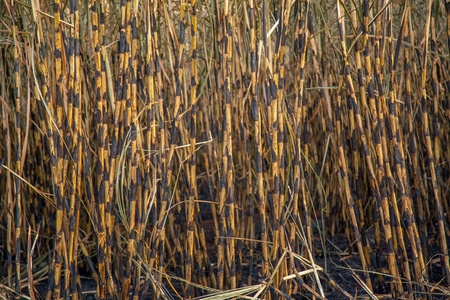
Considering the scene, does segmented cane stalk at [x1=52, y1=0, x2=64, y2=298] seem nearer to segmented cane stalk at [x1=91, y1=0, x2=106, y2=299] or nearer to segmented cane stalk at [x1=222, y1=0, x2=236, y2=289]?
segmented cane stalk at [x1=91, y1=0, x2=106, y2=299]

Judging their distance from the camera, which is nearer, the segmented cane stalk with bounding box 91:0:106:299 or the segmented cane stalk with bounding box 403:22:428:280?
the segmented cane stalk with bounding box 91:0:106:299

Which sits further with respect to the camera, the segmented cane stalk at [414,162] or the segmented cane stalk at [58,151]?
the segmented cane stalk at [414,162]

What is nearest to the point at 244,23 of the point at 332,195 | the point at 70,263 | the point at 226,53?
the point at 226,53

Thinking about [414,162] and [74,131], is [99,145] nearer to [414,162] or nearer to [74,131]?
[74,131]

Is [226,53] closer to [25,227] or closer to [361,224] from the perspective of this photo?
[361,224]

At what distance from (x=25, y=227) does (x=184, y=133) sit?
783mm

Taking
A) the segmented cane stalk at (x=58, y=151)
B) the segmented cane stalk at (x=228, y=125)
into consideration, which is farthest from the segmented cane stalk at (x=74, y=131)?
the segmented cane stalk at (x=228, y=125)

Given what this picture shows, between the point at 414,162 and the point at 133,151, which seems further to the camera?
the point at 414,162

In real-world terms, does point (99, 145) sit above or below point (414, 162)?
above

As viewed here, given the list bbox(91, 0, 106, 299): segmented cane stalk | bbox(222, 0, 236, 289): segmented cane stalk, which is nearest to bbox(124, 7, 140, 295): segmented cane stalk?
bbox(91, 0, 106, 299): segmented cane stalk

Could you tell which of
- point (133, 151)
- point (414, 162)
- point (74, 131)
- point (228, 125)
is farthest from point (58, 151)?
point (414, 162)

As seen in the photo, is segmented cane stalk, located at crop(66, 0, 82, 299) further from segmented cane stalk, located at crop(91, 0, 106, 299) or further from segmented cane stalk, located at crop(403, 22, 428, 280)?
segmented cane stalk, located at crop(403, 22, 428, 280)

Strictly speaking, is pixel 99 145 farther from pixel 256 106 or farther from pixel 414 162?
pixel 414 162

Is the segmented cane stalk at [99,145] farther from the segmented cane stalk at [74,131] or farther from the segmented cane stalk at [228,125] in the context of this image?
the segmented cane stalk at [228,125]
